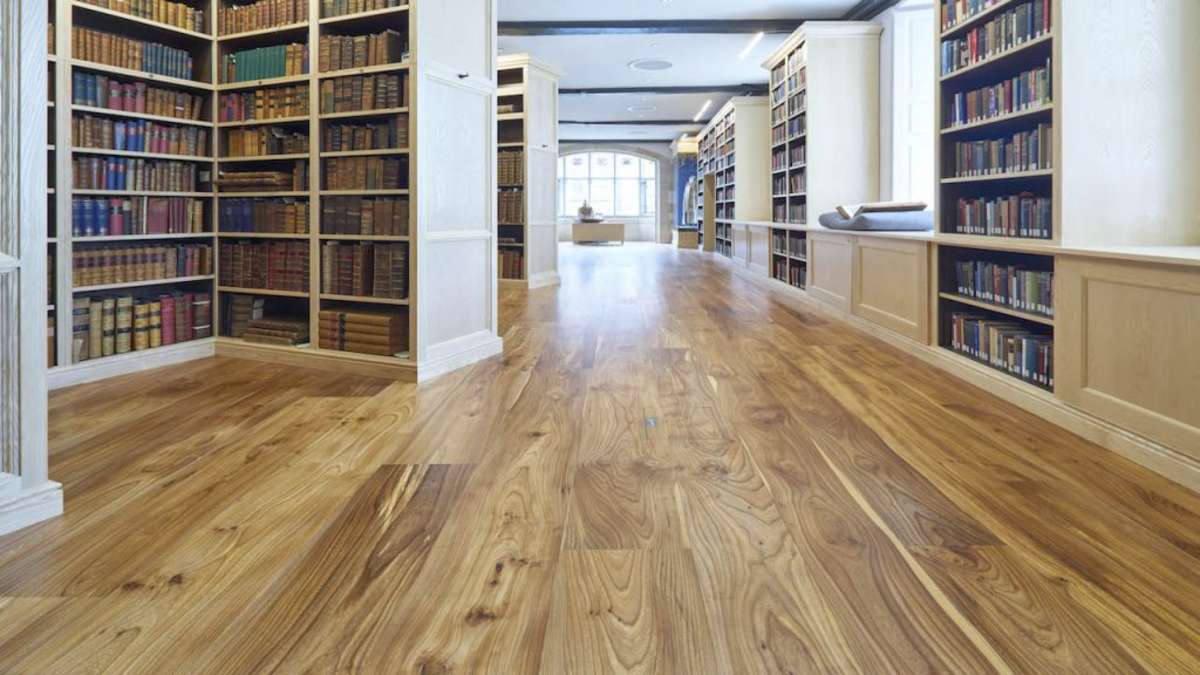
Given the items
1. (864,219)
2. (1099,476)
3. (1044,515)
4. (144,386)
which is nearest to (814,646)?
(1044,515)

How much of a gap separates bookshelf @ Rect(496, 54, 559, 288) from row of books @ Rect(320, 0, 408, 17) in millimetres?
4812

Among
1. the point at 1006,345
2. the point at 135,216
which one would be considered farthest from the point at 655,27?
the point at 1006,345

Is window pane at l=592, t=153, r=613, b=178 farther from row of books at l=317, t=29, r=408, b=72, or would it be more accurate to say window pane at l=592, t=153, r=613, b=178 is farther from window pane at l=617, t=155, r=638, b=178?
row of books at l=317, t=29, r=408, b=72

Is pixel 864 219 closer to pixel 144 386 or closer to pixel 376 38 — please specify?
pixel 376 38

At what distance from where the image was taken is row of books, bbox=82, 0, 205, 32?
13.9ft

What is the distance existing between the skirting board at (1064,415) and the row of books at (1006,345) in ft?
0.21

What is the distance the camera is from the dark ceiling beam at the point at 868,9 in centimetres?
782

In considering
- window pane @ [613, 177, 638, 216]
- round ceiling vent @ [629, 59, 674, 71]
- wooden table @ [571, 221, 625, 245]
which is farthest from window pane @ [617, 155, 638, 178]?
round ceiling vent @ [629, 59, 674, 71]

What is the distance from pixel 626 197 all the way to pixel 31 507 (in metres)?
23.4

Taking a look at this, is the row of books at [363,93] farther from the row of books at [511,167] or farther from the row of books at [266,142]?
the row of books at [511,167]

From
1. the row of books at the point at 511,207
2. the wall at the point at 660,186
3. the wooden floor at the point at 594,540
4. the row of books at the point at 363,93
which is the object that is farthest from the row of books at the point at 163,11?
the wall at the point at 660,186

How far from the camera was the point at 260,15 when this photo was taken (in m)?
4.56

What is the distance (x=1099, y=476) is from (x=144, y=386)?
4087mm

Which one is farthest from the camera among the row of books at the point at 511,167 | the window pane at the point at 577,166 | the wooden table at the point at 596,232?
the window pane at the point at 577,166
